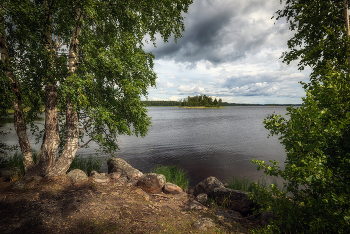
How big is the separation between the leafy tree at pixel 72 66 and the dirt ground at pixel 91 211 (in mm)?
1459

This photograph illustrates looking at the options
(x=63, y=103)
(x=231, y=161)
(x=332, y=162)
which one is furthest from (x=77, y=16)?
(x=231, y=161)

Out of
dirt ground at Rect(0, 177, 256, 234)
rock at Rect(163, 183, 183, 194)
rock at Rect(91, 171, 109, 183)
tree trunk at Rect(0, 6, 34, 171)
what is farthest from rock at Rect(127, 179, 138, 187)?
tree trunk at Rect(0, 6, 34, 171)

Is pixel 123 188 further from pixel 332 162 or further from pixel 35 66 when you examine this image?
pixel 332 162

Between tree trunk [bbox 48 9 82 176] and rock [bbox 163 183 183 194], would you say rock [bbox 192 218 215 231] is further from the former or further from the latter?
tree trunk [bbox 48 9 82 176]

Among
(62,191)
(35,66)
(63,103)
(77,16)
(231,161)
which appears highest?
(77,16)

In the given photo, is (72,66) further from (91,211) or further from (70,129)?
(91,211)

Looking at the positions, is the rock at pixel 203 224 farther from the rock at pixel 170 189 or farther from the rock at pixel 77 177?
the rock at pixel 77 177

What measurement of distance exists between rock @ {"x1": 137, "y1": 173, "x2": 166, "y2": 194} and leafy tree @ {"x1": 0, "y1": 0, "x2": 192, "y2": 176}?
2628 millimetres

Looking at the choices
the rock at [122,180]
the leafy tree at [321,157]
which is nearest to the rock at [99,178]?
the rock at [122,180]

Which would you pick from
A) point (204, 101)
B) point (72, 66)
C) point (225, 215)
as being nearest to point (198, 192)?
point (225, 215)

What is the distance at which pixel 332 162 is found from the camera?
10.7 ft

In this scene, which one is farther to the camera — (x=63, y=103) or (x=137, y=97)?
(x=63, y=103)

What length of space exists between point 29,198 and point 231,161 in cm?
1468

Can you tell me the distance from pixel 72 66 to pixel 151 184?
6740mm
